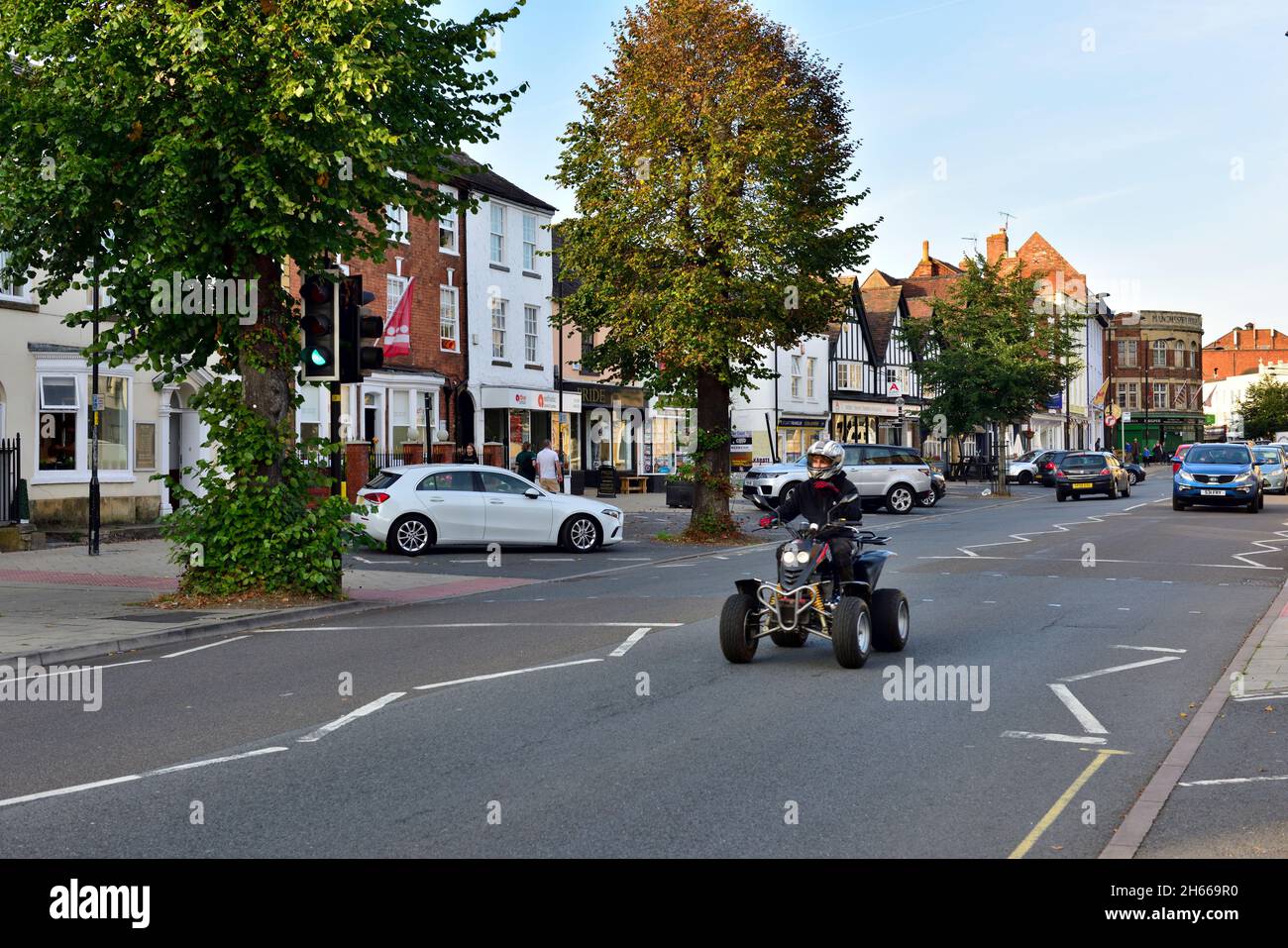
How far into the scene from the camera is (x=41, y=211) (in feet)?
47.2

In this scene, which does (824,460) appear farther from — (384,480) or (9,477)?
(9,477)

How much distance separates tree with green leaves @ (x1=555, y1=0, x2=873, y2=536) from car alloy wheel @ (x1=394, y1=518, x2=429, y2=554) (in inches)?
229

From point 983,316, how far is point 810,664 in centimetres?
4267

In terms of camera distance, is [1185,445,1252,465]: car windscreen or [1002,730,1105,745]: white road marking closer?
[1002,730,1105,745]: white road marking

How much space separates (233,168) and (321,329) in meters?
1.96

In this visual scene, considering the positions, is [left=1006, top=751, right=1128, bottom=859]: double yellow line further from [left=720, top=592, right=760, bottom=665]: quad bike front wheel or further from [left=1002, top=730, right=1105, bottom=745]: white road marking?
[left=720, top=592, right=760, bottom=665]: quad bike front wheel

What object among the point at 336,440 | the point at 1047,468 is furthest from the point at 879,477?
the point at 1047,468

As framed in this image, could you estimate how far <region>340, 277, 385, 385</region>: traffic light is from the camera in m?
14.7

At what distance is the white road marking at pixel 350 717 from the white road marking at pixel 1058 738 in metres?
4.05

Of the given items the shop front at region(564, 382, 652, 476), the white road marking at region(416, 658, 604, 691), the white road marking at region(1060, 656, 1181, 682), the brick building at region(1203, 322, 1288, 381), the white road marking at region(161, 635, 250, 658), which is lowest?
the white road marking at region(161, 635, 250, 658)

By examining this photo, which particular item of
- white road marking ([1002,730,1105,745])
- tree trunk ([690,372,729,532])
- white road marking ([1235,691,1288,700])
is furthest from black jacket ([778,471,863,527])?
tree trunk ([690,372,729,532])

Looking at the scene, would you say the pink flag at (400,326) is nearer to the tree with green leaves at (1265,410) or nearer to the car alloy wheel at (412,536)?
the car alloy wheel at (412,536)
